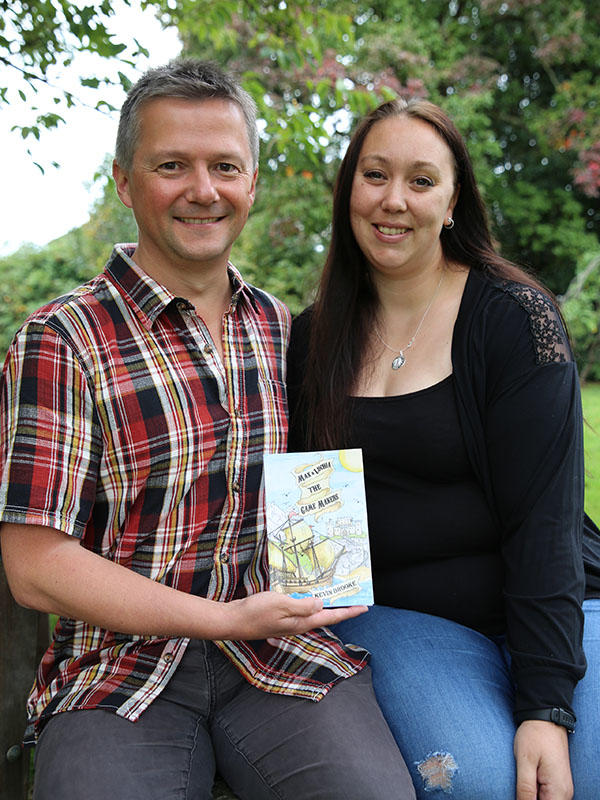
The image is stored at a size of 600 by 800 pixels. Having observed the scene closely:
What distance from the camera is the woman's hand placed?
1.91 metres

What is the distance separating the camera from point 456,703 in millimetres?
2053

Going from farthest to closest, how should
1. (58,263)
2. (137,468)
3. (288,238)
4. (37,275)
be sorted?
1. (58,263)
2. (37,275)
3. (288,238)
4. (137,468)

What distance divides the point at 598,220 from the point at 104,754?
16.3 metres

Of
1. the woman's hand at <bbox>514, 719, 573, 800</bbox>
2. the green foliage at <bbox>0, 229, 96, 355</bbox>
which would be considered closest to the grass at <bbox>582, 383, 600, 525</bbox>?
the woman's hand at <bbox>514, 719, 573, 800</bbox>

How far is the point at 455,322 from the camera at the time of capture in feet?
7.87

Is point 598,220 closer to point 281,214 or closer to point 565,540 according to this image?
point 281,214

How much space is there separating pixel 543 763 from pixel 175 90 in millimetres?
2061

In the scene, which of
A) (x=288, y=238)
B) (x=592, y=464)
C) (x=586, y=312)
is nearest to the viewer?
(x=592, y=464)

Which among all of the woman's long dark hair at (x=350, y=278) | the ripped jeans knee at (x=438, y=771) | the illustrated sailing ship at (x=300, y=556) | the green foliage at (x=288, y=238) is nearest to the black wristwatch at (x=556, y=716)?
the ripped jeans knee at (x=438, y=771)

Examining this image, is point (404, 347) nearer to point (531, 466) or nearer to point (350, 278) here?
point (350, 278)

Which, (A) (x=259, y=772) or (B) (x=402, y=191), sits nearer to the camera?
(A) (x=259, y=772)

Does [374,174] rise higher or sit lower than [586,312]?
lower

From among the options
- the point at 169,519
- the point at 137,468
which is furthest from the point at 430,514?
the point at 137,468

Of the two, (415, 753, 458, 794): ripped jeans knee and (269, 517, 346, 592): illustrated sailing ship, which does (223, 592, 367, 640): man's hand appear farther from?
(415, 753, 458, 794): ripped jeans knee
